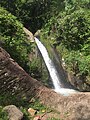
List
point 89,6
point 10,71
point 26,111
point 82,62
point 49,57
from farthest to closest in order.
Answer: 1. point 89,6
2. point 49,57
3. point 82,62
4. point 10,71
5. point 26,111

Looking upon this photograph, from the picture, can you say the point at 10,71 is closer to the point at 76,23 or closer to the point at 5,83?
the point at 5,83

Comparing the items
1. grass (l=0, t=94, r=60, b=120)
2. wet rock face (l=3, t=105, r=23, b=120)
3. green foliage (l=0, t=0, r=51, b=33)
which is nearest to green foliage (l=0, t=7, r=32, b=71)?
green foliage (l=0, t=0, r=51, b=33)

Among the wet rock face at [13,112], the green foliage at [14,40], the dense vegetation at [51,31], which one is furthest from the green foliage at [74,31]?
the wet rock face at [13,112]

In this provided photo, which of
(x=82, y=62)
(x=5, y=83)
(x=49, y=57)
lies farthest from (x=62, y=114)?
(x=49, y=57)

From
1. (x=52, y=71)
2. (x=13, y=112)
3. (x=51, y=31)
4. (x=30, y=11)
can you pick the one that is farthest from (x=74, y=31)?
(x=13, y=112)

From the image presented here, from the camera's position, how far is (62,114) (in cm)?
838

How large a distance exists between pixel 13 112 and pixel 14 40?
8.50 m

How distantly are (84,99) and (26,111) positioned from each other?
1.53m

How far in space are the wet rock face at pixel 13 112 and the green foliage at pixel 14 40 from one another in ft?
24.6

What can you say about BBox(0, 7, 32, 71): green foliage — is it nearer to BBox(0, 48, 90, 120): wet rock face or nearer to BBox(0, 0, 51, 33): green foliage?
BBox(0, 0, 51, 33): green foliage

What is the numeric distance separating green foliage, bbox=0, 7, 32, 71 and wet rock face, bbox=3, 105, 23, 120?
7.49 m

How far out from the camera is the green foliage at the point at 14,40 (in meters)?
15.4

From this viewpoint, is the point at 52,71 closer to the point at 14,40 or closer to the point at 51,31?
the point at 14,40

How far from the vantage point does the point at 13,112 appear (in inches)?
304
